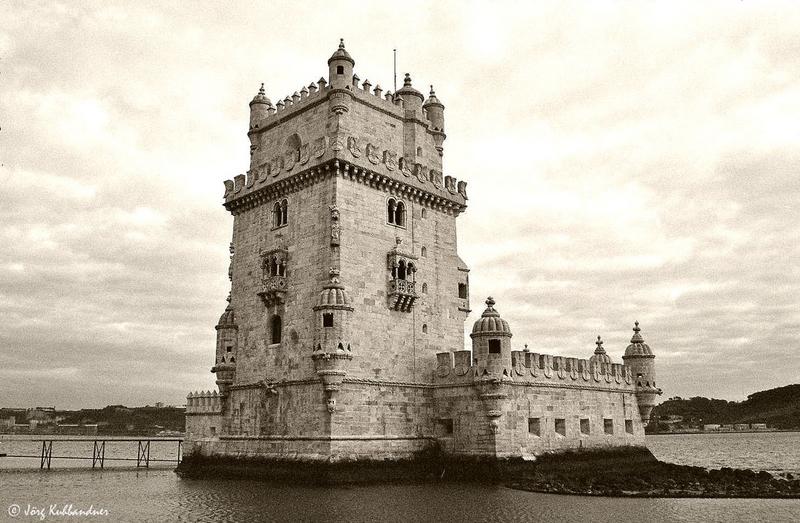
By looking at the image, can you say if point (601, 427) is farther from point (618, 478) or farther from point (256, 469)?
point (256, 469)

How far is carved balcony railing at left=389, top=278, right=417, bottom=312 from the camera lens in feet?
125

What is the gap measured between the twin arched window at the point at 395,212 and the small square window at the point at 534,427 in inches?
511

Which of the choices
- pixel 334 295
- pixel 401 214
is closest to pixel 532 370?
pixel 401 214

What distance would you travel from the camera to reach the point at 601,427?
142 ft

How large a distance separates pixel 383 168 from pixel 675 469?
2500 centimetres

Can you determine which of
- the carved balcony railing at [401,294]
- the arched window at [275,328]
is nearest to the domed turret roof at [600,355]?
the carved balcony railing at [401,294]

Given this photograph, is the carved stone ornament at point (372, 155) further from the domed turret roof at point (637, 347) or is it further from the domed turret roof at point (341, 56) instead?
the domed turret roof at point (637, 347)

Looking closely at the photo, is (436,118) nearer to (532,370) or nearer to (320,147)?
(320,147)

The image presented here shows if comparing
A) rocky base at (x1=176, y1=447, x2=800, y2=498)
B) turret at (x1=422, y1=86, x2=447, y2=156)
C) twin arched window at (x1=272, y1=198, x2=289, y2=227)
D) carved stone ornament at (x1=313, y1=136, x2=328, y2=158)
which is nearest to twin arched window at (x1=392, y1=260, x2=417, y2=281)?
twin arched window at (x1=272, y1=198, x2=289, y2=227)

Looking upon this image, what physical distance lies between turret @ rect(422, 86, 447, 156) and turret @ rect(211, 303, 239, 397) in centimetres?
1668

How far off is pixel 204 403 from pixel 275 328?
734cm

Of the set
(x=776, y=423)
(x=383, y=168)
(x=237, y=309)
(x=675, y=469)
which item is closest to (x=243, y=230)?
(x=237, y=309)

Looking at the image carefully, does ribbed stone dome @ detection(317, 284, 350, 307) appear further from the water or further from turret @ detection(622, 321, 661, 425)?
turret @ detection(622, 321, 661, 425)

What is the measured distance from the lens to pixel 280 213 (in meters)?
41.0
